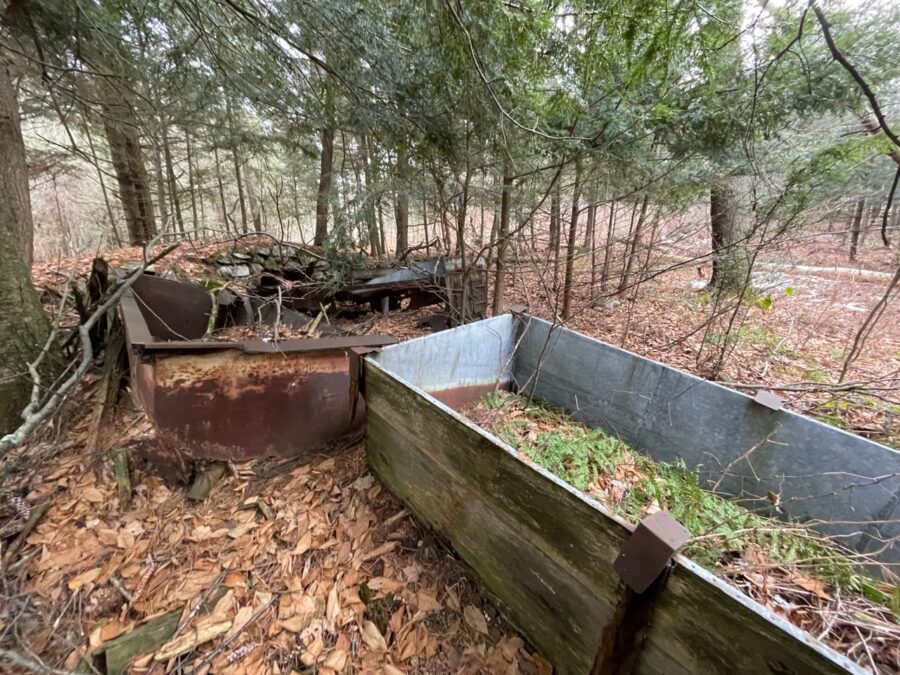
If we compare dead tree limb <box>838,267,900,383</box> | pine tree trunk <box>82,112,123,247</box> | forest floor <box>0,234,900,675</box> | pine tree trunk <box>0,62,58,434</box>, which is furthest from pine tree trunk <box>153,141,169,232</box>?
dead tree limb <box>838,267,900,383</box>

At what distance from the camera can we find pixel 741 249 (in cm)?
381

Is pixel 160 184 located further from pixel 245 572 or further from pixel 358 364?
pixel 245 572

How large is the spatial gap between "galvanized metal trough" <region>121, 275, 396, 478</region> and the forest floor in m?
0.18

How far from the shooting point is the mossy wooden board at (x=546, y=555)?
88 cm

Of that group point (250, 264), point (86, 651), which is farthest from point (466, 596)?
point (250, 264)

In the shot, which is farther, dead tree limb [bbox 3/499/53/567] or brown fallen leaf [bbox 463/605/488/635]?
dead tree limb [bbox 3/499/53/567]

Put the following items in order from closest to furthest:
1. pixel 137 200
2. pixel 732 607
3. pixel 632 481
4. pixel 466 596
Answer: pixel 732 607
pixel 466 596
pixel 632 481
pixel 137 200

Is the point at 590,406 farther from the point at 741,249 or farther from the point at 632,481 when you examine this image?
the point at 741,249

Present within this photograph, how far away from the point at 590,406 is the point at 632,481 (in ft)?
2.31

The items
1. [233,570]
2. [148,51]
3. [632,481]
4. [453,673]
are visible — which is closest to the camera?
[453,673]

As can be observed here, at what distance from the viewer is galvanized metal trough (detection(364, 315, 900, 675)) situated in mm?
956

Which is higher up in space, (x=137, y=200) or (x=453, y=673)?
(x=137, y=200)

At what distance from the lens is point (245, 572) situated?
1.84 m

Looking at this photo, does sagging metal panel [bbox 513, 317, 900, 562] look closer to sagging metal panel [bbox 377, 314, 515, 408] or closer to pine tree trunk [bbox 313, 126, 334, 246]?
sagging metal panel [bbox 377, 314, 515, 408]
